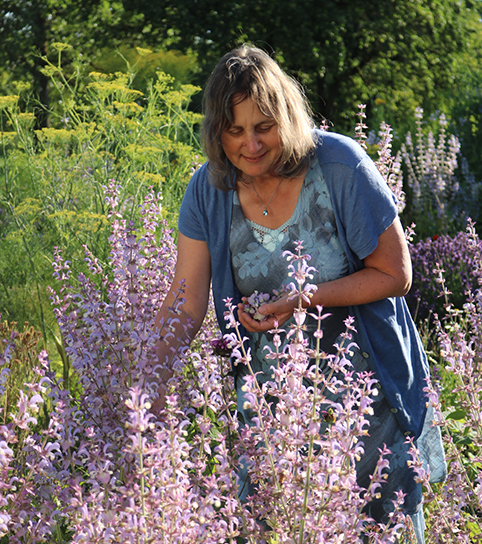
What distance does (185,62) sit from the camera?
13008 mm

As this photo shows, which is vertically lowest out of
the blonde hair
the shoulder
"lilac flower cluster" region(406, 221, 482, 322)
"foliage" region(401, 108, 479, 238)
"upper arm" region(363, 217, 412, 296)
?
"lilac flower cluster" region(406, 221, 482, 322)

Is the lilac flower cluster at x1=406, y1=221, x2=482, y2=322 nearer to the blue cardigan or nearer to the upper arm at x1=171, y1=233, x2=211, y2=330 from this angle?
the blue cardigan

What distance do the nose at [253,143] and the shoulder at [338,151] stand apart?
226 mm

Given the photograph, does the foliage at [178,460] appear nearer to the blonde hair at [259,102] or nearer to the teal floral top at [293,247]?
the teal floral top at [293,247]

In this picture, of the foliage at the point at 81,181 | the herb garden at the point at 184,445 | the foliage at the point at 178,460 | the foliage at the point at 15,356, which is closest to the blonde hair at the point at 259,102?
the herb garden at the point at 184,445

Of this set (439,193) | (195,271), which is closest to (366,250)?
(195,271)

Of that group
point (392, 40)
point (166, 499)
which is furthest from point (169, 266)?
point (392, 40)

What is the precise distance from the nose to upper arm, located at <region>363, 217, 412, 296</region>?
475mm

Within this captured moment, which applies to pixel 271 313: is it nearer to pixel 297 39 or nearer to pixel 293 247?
pixel 293 247

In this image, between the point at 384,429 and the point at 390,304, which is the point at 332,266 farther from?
the point at 384,429

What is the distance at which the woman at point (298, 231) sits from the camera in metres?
1.98

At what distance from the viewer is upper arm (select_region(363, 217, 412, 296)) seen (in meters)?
1.98

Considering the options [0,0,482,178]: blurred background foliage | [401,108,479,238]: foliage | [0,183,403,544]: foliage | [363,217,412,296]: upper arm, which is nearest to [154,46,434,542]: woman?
[363,217,412,296]: upper arm

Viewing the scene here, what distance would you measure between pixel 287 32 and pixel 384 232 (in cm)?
1216
